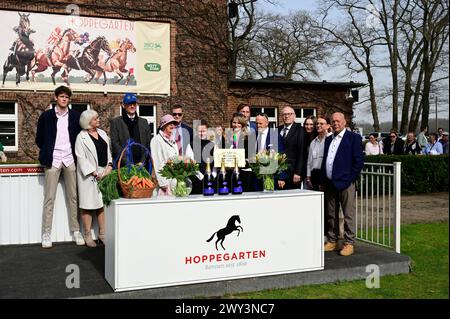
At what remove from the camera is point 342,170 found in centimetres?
552

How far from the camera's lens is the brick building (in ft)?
47.6

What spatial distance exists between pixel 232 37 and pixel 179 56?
10917 millimetres

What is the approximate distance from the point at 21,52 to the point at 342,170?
11.7 m

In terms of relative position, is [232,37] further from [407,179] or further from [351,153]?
[351,153]

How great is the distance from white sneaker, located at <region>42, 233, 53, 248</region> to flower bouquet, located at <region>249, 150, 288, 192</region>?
117 inches

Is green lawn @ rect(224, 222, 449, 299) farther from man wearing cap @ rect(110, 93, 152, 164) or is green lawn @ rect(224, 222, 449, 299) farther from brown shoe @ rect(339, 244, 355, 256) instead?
man wearing cap @ rect(110, 93, 152, 164)

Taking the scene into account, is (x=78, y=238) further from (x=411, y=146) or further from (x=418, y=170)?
(x=411, y=146)

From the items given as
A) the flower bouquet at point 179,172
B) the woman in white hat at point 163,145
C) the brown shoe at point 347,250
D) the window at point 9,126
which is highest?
the window at point 9,126

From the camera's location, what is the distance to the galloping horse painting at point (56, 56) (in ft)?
46.8

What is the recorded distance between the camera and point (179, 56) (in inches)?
643

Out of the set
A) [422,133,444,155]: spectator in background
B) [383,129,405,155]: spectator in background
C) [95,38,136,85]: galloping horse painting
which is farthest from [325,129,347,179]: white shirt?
[95,38,136,85]: galloping horse painting

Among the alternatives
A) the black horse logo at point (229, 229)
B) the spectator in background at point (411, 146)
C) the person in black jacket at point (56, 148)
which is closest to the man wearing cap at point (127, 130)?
the person in black jacket at point (56, 148)

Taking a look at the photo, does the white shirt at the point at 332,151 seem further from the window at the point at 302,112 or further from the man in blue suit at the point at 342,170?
the window at the point at 302,112
